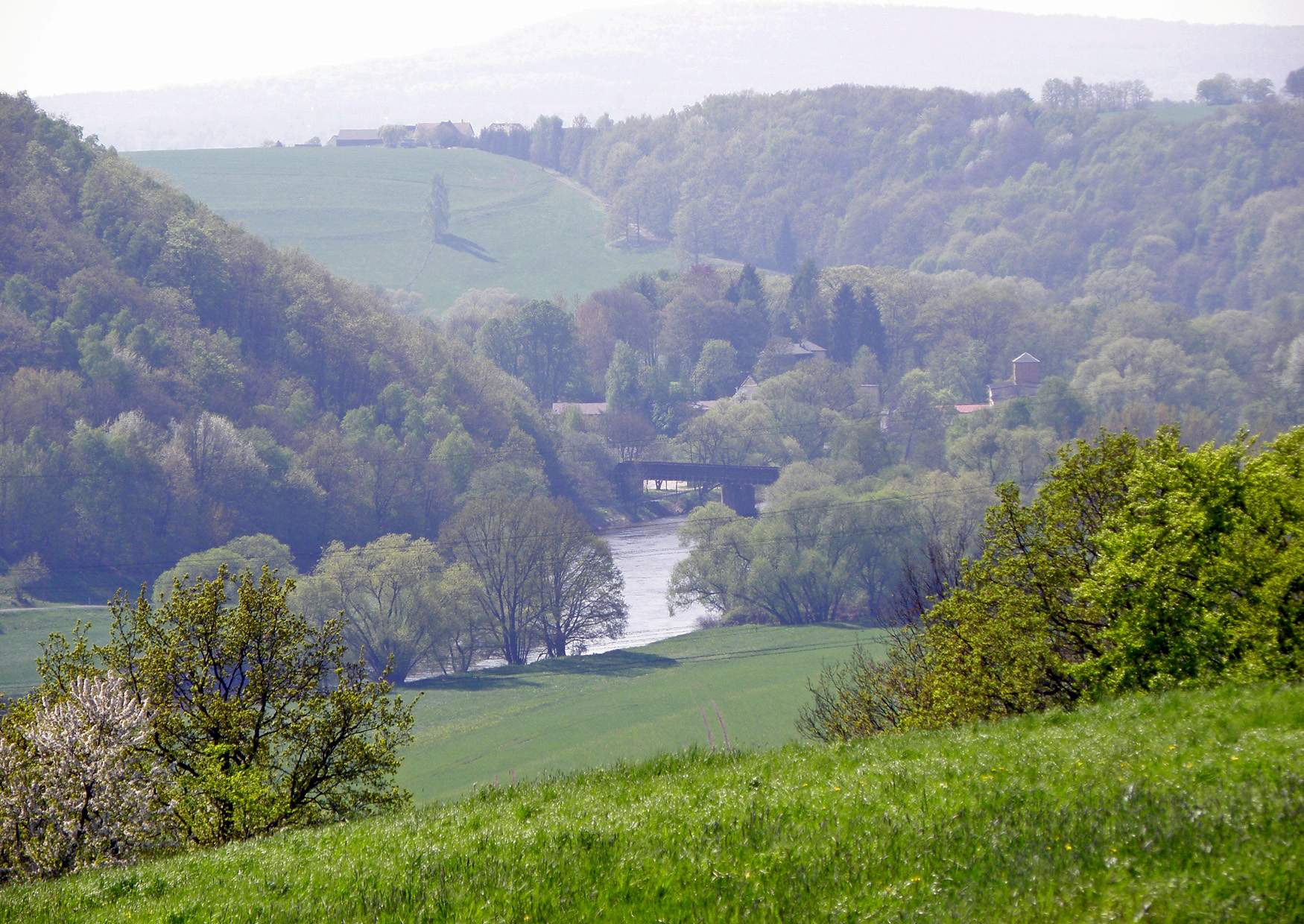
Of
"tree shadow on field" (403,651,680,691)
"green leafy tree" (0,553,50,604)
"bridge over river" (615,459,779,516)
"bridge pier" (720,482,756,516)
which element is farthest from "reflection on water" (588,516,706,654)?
"green leafy tree" (0,553,50,604)

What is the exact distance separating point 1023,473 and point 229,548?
245 feet

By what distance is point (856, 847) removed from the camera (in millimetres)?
10656

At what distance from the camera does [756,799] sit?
1283 cm

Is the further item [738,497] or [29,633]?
[738,497]

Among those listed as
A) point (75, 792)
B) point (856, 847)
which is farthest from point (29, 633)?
point (856, 847)

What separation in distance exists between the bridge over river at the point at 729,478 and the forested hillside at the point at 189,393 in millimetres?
13000

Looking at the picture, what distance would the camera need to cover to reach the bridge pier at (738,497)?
144625 mm

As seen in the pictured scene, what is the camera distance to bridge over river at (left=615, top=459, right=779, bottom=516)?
14362cm

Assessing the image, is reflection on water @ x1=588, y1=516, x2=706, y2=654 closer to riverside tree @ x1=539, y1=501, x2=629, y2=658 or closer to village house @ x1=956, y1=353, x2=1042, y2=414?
riverside tree @ x1=539, y1=501, x2=629, y2=658

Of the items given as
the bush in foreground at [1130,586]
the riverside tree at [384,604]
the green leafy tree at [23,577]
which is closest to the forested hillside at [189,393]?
the green leafy tree at [23,577]

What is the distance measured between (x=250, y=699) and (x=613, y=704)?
198ft

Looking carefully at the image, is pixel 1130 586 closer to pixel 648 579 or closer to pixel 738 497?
pixel 648 579

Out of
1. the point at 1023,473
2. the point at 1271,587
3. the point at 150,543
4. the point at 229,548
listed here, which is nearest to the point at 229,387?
the point at 150,543

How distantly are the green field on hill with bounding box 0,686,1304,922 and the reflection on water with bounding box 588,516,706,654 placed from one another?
3519 inches
